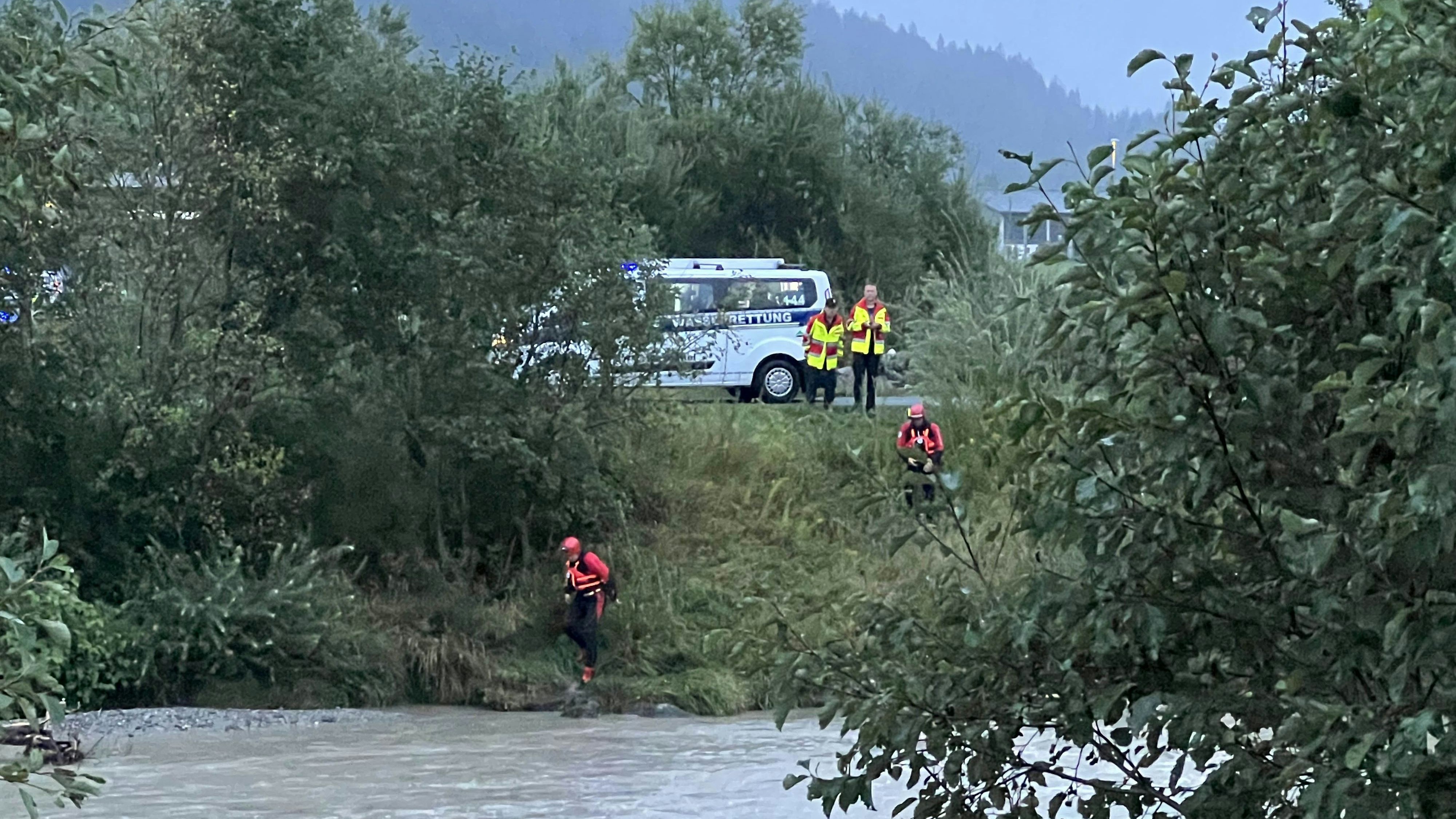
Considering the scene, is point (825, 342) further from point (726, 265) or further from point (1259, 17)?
point (1259, 17)

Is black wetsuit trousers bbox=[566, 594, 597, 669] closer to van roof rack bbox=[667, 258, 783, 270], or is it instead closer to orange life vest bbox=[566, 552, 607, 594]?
orange life vest bbox=[566, 552, 607, 594]

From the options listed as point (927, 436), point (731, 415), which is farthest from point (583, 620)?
point (731, 415)

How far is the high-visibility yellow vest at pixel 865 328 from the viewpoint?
79.9 feet

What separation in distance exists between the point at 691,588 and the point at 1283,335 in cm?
1665

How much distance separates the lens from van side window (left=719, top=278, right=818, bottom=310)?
28.4 meters

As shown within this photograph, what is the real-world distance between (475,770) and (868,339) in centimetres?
1045

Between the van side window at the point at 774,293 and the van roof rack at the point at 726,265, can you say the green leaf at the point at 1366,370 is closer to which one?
the van side window at the point at 774,293

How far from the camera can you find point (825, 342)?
25.4 metres

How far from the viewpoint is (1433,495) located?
2.97 metres

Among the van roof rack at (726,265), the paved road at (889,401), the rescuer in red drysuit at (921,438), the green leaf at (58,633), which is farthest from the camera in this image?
the van roof rack at (726,265)

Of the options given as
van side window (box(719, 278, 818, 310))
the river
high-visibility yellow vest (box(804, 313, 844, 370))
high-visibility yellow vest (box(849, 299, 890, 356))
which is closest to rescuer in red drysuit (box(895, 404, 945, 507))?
high-visibility yellow vest (box(849, 299, 890, 356))

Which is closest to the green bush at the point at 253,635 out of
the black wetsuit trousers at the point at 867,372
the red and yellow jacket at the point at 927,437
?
the red and yellow jacket at the point at 927,437

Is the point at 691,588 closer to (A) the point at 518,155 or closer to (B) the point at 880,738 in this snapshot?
(A) the point at 518,155

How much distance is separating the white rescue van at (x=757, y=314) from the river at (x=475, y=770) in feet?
32.5
